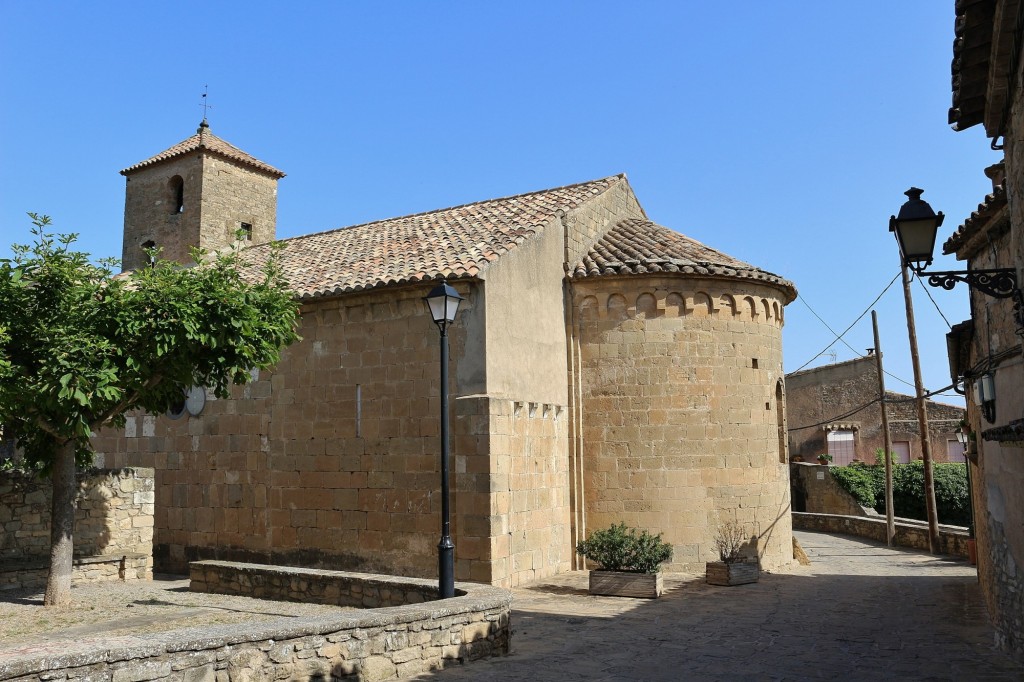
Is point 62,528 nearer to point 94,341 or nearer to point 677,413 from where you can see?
point 94,341

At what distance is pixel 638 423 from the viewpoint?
14.2 m

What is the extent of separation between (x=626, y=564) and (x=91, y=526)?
874 centimetres

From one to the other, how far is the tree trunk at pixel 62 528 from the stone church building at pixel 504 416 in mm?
3529

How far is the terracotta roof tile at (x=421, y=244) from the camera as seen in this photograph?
13312 millimetres

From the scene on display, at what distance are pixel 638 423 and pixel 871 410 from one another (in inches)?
898

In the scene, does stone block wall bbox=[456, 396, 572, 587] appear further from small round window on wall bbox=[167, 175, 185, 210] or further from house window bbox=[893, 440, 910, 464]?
house window bbox=[893, 440, 910, 464]

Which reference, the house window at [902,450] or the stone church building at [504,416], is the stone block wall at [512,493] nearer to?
the stone church building at [504,416]

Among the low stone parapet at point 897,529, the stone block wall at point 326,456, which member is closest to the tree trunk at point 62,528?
the stone block wall at point 326,456

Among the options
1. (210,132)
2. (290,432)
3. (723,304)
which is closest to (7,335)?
(290,432)

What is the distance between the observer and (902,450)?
34000mm

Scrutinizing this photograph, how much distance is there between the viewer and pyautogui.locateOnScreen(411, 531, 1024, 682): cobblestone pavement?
Result: 766cm

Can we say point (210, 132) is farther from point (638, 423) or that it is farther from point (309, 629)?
point (309, 629)

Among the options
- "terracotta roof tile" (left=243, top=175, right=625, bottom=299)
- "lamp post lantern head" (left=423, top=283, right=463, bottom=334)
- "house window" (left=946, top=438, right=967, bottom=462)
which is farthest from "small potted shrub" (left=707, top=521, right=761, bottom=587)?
"house window" (left=946, top=438, right=967, bottom=462)

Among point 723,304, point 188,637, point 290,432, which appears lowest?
point 188,637
